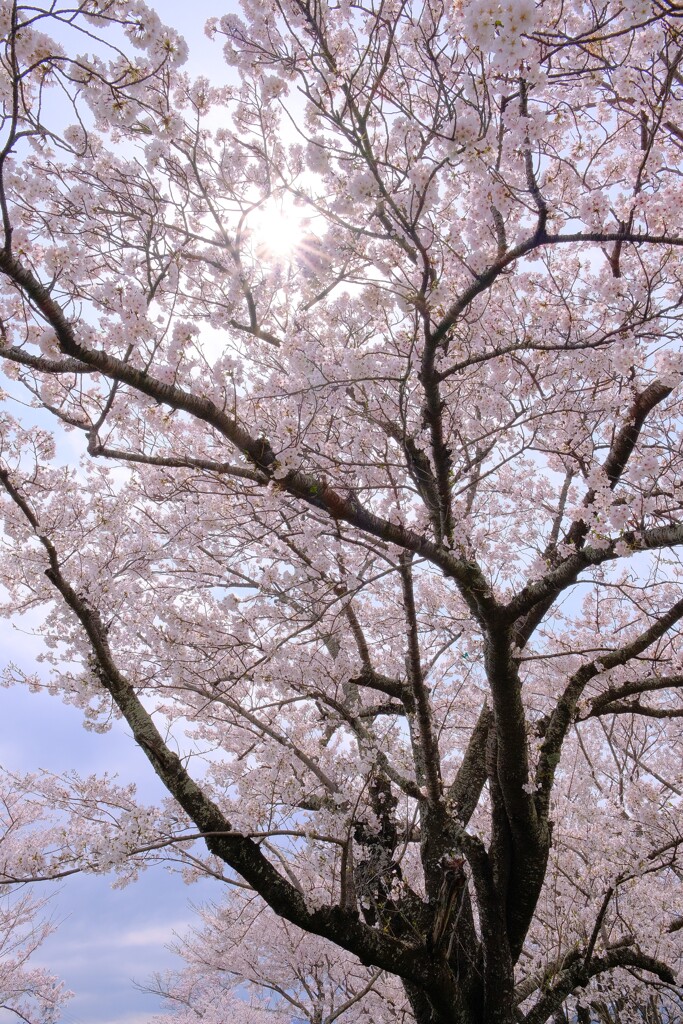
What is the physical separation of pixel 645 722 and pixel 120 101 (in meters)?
11.6

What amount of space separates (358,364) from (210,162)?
2496mm

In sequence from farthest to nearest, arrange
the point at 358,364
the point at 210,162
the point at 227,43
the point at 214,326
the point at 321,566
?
the point at 321,566 < the point at 214,326 < the point at 210,162 < the point at 227,43 < the point at 358,364

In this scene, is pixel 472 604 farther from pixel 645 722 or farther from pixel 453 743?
pixel 645 722

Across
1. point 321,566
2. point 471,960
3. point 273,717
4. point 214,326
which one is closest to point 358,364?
point 214,326

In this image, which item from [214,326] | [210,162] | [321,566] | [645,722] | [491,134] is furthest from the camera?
[645,722]

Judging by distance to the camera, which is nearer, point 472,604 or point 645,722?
point 472,604

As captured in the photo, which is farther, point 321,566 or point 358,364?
point 321,566

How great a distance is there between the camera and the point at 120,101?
319cm

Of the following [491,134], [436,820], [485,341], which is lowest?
[436,820]

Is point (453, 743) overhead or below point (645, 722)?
below

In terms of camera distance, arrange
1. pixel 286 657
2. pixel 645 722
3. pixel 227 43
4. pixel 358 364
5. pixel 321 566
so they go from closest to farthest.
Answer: pixel 358 364, pixel 227 43, pixel 321 566, pixel 286 657, pixel 645 722

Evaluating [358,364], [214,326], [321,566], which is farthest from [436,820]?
[214,326]

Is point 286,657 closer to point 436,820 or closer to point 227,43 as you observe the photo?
point 436,820

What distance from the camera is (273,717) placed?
6629 millimetres
